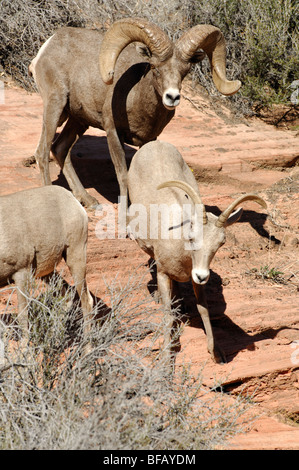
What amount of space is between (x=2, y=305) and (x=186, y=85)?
7526mm

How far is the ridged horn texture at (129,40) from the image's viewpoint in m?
7.45

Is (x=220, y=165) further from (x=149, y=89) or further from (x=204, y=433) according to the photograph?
(x=204, y=433)

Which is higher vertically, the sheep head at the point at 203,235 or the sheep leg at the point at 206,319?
the sheep head at the point at 203,235

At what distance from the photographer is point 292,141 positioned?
1159 cm

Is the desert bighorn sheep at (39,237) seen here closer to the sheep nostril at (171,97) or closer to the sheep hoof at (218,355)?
the sheep hoof at (218,355)

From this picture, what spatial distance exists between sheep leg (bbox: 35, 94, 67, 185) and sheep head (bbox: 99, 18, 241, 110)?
94cm

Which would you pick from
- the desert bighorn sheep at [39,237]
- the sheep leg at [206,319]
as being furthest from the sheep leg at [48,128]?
the sheep leg at [206,319]

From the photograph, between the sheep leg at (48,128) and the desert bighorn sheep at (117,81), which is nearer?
the desert bighorn sheep at (117,81)

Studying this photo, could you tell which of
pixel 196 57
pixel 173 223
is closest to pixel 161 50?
pixel 196 57

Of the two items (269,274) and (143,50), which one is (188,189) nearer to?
(143,50)

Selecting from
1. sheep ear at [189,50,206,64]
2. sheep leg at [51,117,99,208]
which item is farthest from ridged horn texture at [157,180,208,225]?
sheep leg at [51,117,99,208]

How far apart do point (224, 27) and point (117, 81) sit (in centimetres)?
607

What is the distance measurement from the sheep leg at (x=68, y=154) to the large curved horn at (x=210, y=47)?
2.14 meters

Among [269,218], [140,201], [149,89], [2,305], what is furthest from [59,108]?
[269,218]
